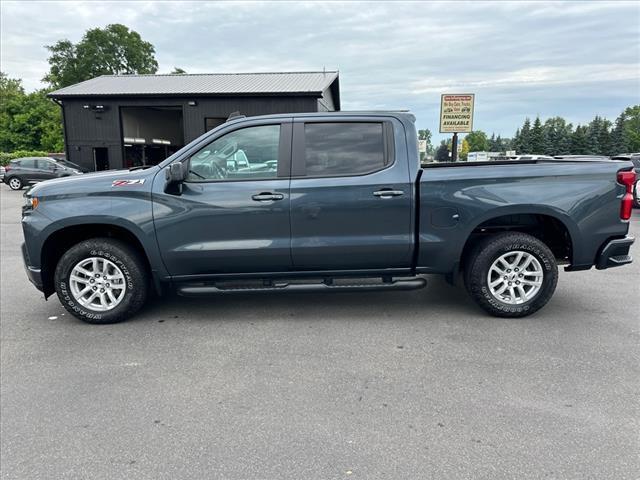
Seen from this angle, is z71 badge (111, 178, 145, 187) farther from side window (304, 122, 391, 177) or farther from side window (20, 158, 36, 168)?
side window (20, 158, 36, 168)

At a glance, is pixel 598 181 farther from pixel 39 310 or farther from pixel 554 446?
pixel 39 310

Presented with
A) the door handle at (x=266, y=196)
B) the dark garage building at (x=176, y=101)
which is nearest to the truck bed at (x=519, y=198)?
the door handle at (x=266, y=196)

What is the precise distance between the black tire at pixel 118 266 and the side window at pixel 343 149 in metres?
1.89

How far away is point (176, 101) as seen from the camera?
21094 mm

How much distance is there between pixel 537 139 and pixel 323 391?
76232mm

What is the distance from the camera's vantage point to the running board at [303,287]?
4.29 m

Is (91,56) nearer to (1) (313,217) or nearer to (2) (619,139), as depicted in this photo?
(1) (313,217)

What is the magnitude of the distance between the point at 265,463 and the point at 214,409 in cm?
66

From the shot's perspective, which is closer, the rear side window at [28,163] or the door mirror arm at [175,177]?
the door mirror arm at [175,177]

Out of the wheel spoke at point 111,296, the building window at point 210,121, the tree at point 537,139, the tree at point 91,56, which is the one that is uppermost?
the tree at point 91,56

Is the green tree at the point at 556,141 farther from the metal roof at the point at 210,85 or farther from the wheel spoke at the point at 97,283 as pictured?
the wheel spoke at the point at 97,283

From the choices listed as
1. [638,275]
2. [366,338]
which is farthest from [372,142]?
[638,275]

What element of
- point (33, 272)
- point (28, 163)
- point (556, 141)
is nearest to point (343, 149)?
point (33, 272)

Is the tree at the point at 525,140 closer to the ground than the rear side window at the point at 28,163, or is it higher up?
higher up
